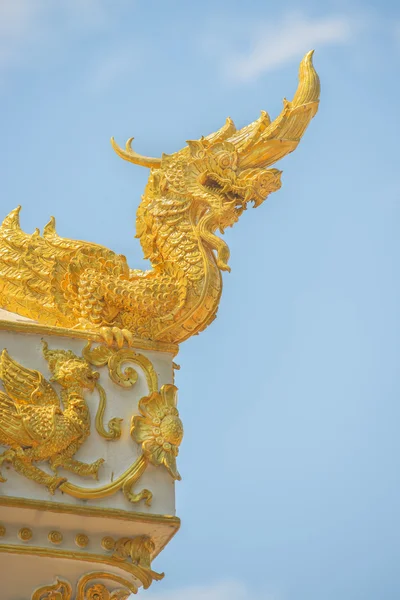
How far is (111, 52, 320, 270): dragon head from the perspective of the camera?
8203mm

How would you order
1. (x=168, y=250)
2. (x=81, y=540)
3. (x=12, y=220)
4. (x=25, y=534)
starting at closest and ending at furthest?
(x=25, y=534) < (x=81, y=540) < (x=168, y=250) < (x=12, y=220)

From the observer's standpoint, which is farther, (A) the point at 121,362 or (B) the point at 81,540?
(A) the point at 121,362

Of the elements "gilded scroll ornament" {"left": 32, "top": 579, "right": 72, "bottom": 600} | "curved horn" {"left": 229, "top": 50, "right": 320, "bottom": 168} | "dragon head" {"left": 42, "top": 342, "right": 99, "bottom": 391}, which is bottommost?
"gilded scroll ornament" {"left": 32, "top": 579, "right": 72, "bottom": 600}

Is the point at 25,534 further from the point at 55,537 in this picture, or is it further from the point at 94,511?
the point at 94,511

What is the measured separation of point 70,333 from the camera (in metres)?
7.69

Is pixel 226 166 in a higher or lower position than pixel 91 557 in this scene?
higher

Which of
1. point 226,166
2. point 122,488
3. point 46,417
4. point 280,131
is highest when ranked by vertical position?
point 280,131

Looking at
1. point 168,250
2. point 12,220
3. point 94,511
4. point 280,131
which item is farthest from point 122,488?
point 280,131

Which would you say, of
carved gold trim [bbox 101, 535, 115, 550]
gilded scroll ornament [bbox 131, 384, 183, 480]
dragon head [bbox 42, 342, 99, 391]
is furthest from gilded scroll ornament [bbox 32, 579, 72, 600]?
dragon head [bbox 42, 342, 99, 391]

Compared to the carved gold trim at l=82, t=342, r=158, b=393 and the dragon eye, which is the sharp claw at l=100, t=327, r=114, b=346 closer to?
the carved gold trim at l=82, t=342, r=158, b=393

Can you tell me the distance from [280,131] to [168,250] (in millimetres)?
1048

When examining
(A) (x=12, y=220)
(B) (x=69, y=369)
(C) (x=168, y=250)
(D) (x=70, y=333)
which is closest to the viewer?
(B) (x=69, y=369)

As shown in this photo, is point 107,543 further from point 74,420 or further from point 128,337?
point 128,337

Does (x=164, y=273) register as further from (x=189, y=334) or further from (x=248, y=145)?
(x=248, y=145)
